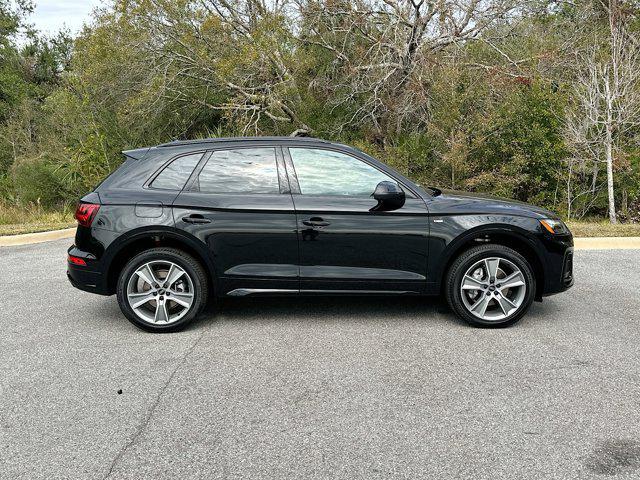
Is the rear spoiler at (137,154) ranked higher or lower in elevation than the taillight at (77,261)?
higher

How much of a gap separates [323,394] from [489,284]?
6.68 feet

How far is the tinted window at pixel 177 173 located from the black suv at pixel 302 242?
13mm

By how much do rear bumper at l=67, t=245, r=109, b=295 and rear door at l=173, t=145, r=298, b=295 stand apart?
841 mm

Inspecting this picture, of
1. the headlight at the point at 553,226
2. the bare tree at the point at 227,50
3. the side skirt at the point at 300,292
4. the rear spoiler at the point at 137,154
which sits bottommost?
the side skirt at the point at 300,292

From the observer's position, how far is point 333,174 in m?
4.99

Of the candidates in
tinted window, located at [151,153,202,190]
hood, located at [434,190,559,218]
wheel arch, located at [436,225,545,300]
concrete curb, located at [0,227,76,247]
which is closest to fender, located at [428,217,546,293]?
wheel arch, located at [436,225,545,300]

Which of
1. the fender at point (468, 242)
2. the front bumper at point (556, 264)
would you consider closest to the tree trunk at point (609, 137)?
the front bumper at point (556, 264)

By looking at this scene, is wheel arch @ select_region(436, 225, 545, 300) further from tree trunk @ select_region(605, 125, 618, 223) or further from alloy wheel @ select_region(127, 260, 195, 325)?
tree trunk @ select_region(605, 125, 618, 223)

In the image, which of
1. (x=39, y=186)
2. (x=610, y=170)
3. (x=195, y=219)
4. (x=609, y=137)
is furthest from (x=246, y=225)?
(x=39, y=186)

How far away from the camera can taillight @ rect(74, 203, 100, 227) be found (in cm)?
489

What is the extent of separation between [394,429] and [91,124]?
65.1ft

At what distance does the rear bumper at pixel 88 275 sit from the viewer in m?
4.89

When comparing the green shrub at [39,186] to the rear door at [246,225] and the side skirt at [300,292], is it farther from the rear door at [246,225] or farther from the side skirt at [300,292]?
the side skirt at [300,292]

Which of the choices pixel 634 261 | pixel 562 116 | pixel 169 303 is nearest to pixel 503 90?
pixel 562 116
